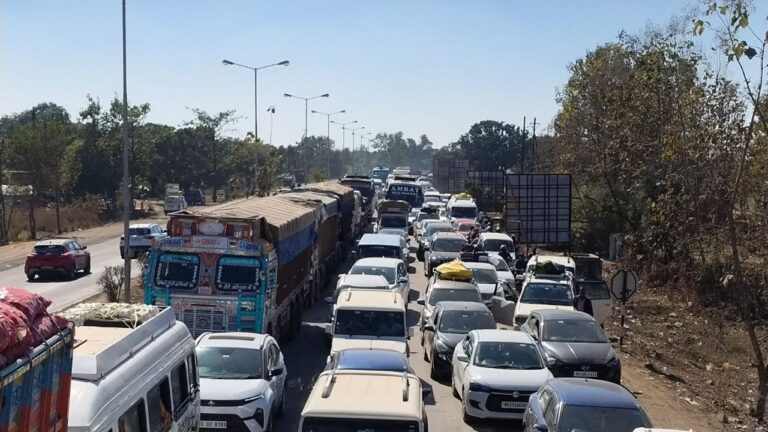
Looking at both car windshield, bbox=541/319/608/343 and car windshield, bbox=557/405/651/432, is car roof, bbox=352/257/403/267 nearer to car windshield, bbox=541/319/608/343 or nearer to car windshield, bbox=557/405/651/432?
car windshield, bbox=541/319/608/343

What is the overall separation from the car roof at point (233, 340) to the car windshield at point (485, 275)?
42.1 feet

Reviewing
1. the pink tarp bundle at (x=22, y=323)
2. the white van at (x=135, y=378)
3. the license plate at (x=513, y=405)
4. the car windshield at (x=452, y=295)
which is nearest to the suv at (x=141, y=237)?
the car windshield at (x=452, y=295)

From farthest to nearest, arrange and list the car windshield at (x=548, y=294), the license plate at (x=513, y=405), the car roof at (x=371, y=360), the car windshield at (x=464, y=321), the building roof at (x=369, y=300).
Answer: the car windshield at (x=548, y=294), the car windshield at (x=464, y=321), the building roof at (x=369, y=300), the license plate at (x=513, y=405), the car roof at (x=371, y=360)

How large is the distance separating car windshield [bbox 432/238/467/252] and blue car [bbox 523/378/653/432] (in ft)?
72.0

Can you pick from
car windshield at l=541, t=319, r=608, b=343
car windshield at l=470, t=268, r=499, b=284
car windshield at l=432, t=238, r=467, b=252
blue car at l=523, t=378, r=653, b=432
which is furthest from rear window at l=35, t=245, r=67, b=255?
blue car at l=523, t=378, r=653, b=432

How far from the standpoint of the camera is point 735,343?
23.8 meters

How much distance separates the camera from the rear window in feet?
106

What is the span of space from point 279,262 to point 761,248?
45.6 ft

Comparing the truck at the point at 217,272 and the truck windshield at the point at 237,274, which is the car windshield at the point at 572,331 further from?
the truck windshield at the point at 237,274

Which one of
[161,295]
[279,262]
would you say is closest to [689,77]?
[279,262]

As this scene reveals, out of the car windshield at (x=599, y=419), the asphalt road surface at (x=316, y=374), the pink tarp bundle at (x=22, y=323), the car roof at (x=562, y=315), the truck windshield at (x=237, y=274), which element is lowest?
the asphalt road surface at (x=316, y=374)

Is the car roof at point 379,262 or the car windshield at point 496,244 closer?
the car roof at point 379,262

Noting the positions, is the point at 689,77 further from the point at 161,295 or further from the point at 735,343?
the point at 161,295

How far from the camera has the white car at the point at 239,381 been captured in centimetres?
1243
